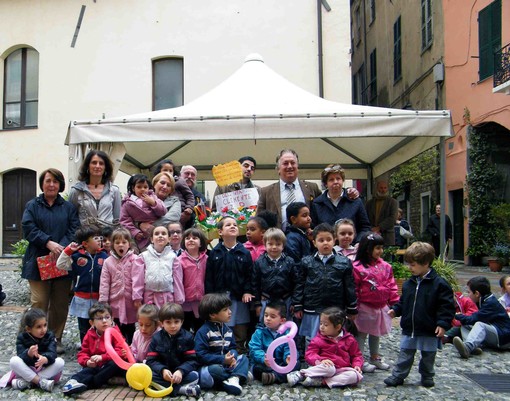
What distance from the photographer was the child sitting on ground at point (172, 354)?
427 centimetres

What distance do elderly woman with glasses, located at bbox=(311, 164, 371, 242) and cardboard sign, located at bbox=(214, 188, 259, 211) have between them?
973 mm

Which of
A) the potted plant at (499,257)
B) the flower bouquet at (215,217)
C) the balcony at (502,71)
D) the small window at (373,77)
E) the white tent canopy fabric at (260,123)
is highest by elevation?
the small window at (373,77)

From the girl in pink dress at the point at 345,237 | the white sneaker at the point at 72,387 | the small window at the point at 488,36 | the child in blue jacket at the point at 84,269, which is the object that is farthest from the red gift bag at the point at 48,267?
the small window at the point at 488,36

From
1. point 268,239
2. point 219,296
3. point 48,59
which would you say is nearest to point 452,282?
point 268,239

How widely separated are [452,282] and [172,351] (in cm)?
497

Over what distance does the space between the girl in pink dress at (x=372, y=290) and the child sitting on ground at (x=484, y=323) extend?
1.19m

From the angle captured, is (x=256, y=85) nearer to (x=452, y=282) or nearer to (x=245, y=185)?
(x=245, y=185)

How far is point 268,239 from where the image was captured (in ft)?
16.3

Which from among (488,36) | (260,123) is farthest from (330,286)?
(488,36)

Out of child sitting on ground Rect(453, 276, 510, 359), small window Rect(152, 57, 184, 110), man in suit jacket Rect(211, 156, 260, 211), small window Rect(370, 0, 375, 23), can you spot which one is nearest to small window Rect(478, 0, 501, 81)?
small window Rect(152, 57, 184, 110)

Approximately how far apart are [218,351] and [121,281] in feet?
3.60

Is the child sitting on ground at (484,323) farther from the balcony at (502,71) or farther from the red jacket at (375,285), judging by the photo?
the balcony at (502,71)

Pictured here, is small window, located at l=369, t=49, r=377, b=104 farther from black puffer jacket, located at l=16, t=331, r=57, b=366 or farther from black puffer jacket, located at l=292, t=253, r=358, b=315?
black puffer jacket, located at l=16, t=331, r=57, b=366

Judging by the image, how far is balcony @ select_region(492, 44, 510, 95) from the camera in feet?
44.9
